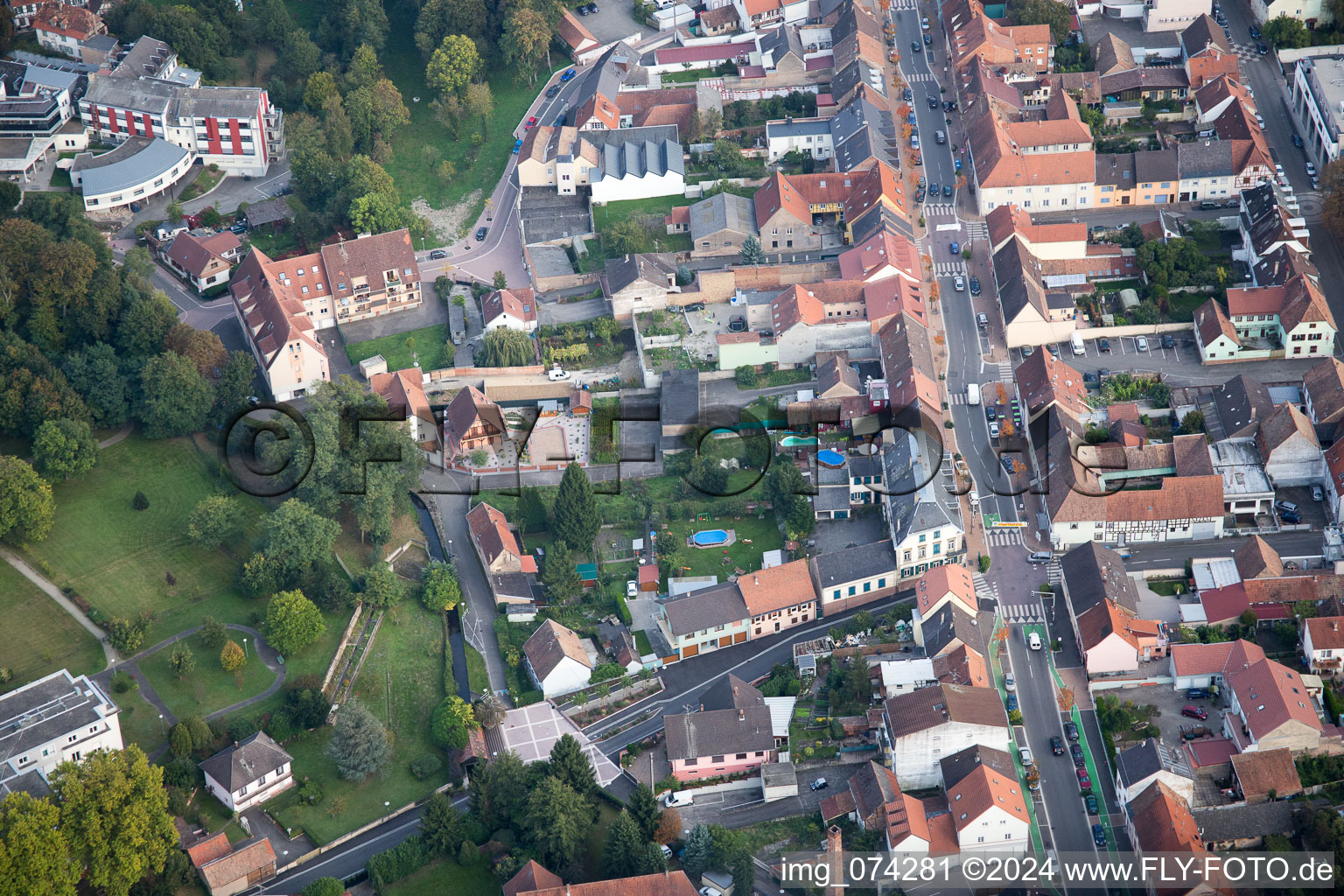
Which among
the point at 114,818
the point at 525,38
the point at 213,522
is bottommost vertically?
the point at 114,818

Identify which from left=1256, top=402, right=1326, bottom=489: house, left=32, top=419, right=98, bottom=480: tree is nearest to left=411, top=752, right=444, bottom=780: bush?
left=32, top=419, right=98, bottom=480: tree

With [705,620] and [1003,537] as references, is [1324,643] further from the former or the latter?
[705,620]

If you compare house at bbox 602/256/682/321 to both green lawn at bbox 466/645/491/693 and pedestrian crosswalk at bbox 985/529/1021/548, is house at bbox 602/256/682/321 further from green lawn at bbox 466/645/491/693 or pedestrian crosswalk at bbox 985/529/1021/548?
pedestrian crosswalk at bbox 985/529/1021/548

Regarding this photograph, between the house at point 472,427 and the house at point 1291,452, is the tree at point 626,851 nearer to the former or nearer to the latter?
the house at point 472,427

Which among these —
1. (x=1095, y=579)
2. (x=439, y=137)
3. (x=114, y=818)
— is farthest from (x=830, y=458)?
(x=439, y=137)

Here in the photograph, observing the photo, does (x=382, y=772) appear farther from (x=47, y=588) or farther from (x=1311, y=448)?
(x=1311, y=448)

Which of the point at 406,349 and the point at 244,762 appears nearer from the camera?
the point at 244,762

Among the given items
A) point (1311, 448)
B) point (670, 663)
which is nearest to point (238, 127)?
point (670, 663)
